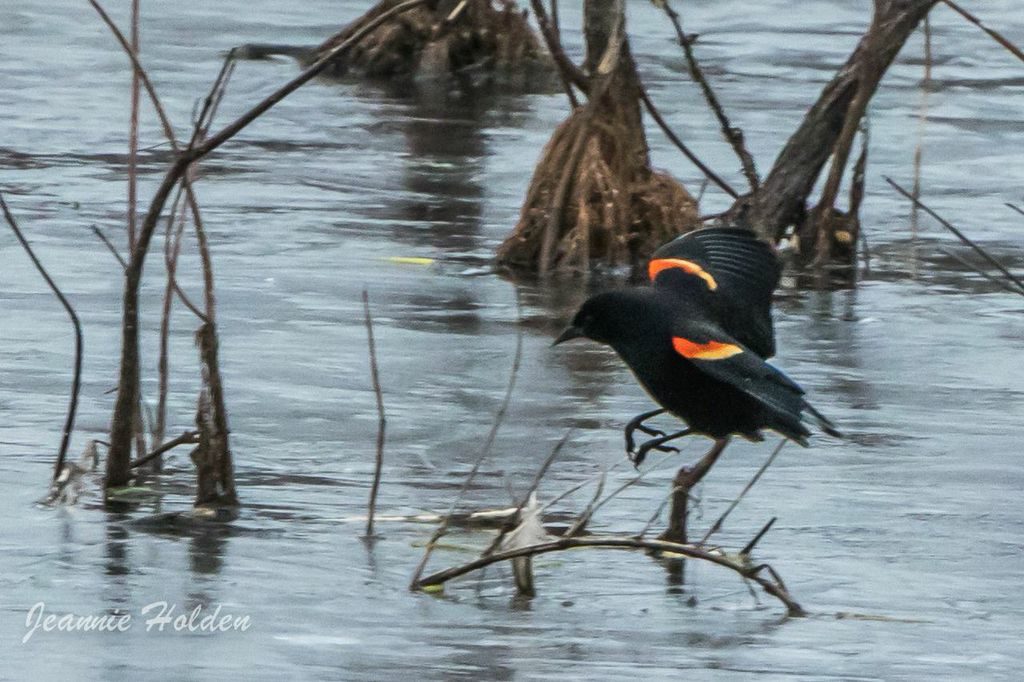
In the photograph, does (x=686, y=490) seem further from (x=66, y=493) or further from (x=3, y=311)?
(x=3, y=311)

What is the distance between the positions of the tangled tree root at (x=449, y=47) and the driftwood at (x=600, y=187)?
674cm

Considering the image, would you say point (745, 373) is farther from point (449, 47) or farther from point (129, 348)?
point (449, 47)

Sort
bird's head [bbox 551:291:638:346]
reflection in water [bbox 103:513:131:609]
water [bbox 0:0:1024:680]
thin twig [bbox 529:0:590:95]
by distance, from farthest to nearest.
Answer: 1. thin twig [bbox 529:0:590:95]
2. bird's head [bbox 551:291:638:346]
3. reflection in water [bbox 103:513:131:609]
4. water [bbox 0:0:1024:680]

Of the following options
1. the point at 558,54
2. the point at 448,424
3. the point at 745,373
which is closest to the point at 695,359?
the point at 745,373

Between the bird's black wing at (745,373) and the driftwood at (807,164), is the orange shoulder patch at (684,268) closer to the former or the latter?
the bird's black wing at (745,373)

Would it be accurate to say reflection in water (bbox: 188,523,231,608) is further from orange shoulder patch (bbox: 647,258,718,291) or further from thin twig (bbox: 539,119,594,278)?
thin twig (bbox: 539,119,594,278)

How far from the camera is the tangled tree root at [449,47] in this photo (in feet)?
58.9

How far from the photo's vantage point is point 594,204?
36.7 ft

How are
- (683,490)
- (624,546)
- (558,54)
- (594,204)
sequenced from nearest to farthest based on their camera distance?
1. (624,546)
2. (683,490)
3. (558,54)
4. (594,204)

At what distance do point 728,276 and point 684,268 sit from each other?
0.51ft

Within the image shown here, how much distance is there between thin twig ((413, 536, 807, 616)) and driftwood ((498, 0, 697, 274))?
5047mm

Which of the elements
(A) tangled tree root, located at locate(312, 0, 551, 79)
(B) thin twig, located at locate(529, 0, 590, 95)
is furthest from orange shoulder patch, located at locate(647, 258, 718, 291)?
(A) tangled tree root, located at locate(312, 0, 551, 79)

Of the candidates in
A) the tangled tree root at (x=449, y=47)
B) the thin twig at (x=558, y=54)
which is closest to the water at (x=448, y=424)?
the thin twig at (x=558, y=54)

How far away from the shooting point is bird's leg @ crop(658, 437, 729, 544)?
260 inches
